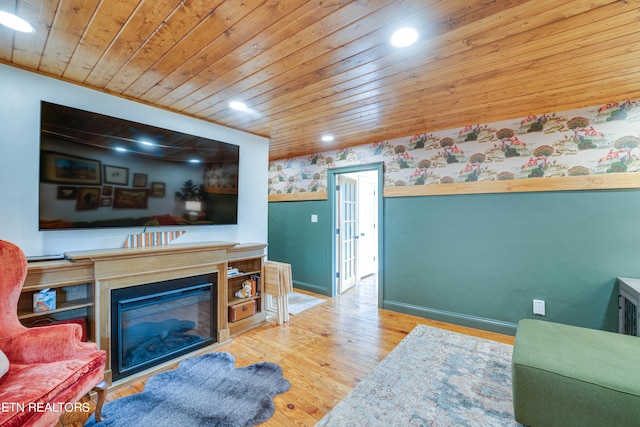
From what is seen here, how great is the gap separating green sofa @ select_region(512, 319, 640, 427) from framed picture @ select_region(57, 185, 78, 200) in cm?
324

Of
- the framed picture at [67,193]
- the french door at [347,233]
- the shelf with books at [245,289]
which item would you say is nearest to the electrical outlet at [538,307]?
the french door at [347,233]

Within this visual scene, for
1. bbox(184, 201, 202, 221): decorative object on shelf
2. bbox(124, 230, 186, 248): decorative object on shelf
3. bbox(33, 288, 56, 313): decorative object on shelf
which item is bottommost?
bbox(33, 288, 56, 313): decorative object on shelf

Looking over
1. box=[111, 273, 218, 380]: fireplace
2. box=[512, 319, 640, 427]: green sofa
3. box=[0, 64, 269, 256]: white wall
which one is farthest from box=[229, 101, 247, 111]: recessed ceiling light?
box=[512, 319, 640, 427]: green sofa

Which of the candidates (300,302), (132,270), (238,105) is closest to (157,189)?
(132,270)

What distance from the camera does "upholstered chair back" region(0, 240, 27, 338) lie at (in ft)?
5.27

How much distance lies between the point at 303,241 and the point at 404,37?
3570 millimetres

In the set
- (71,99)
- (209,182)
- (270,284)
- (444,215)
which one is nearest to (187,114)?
(209,182)

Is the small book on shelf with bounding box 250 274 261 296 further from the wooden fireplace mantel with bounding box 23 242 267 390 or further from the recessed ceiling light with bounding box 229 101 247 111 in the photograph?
the recessed ceiling light with bounding box 229 101 247 111

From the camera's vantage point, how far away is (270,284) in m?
3.32

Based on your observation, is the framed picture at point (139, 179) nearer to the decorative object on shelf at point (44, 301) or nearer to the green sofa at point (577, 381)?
the decorative object on shelf at point (44, 301)

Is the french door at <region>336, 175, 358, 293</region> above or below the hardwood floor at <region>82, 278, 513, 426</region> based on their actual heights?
above

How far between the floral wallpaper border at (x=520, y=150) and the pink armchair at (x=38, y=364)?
11.3 ft

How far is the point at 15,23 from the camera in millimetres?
1532

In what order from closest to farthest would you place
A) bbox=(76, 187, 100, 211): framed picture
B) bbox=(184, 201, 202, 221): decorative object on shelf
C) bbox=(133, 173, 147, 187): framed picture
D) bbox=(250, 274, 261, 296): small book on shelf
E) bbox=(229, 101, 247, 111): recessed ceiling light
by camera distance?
bbox=(76, 187, 100, 211): framed picture < bbox=(133, 173, 147, 187): framed picture < bbox=(229, 101, 247, 111): recessed ceiling light < bbox=(184, 201, 202, 221): decorative object on shelf < bbox=(250, 274, 261, 296): small book on shelf
